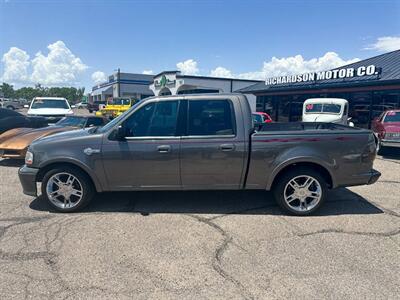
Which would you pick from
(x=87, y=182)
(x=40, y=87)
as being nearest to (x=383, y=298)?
(x=87, y=182)

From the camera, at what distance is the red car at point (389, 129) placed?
30.2 ft

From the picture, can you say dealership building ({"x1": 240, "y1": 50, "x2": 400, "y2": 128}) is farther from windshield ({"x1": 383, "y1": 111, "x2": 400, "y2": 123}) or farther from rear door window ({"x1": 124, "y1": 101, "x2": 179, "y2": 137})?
rear door window ({"x1": 124, "y1": 101, "x2": 179, "y2": 137})

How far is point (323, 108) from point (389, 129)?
487 centimetres

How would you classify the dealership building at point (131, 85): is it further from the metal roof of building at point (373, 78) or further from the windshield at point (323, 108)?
the windshield at point (323, 108)

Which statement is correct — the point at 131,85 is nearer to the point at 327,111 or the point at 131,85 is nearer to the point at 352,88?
the point at 352,88

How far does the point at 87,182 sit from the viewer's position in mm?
4430

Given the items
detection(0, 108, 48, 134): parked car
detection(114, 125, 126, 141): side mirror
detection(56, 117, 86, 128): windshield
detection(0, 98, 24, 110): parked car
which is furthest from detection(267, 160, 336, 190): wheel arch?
detection(0, 98, 24, 110): parked car

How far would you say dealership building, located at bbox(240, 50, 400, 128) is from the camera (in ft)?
49.1

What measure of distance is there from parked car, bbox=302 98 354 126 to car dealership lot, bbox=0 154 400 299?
896 centimetres

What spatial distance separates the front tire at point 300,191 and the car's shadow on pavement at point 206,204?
7.4 inches

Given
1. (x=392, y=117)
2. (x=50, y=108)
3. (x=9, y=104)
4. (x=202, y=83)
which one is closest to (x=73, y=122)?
(x=50, y=108)

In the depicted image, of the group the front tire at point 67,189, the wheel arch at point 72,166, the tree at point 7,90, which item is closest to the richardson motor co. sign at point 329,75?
the wheel arch at point 72,166

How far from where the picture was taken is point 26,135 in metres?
7.87

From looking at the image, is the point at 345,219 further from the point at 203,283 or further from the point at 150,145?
the point at 150,145
